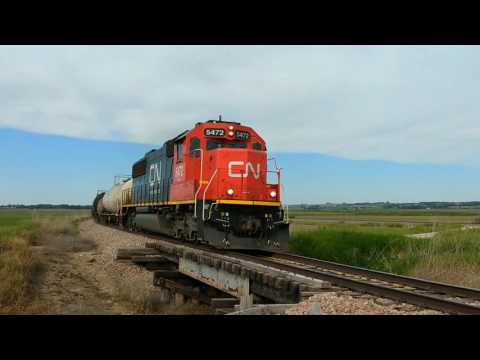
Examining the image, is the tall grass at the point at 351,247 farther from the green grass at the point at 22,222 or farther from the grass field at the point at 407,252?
the green grass at the point at 22,222

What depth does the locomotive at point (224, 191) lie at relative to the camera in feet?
42.9

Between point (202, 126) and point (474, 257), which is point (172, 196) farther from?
point (474, 257)

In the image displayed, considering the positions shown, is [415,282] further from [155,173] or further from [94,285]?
[155,173]

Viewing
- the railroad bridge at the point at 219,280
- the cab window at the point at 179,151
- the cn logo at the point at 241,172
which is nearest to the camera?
the railroad bridge at the point at 219,280

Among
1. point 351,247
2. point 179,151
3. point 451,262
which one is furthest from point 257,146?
point 451,262

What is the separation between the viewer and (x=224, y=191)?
13.5 meters

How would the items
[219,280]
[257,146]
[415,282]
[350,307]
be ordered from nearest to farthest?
[350,307] < [415,282] < [219,280] < [257,146]

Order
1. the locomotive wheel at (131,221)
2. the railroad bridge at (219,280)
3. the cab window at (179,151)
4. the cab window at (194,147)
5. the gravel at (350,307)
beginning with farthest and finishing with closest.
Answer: the locomotive wheel at (131,221), the cab window at (179,151), the cab window at (194,147), the railroad bridge at (219,280), the gravel at (350,307)

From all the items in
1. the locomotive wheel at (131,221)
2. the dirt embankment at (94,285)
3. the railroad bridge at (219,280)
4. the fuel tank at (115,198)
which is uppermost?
the fuel tank at (115,198)

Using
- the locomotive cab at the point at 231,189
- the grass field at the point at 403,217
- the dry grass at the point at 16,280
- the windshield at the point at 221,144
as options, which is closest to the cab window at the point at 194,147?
the locomotive cab at the point at 231,189

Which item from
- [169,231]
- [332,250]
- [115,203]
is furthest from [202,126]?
[115,203]

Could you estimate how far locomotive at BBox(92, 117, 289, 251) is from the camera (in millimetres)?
13078

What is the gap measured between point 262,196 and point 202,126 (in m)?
2.96
